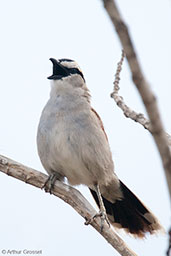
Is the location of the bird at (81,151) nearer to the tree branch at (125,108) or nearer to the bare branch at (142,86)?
the tree branch at (125,108)

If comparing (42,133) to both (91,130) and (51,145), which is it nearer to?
(51,145)

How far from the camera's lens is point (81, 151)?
5469mm

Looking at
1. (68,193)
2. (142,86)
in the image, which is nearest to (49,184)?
(68,193)

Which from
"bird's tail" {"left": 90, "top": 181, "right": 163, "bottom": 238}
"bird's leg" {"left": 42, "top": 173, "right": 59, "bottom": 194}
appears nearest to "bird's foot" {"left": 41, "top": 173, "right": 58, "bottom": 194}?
"bird's leg" {"left": 42, "top": 173, "right": 59, "bottom": 194}

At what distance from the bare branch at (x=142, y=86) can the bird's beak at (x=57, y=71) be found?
14.9ft

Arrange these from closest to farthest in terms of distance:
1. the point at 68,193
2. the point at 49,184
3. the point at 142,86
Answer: the point at 142,86, the point at 68,193, the point at 49,184

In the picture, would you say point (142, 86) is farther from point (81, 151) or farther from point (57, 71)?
point (57, 71)

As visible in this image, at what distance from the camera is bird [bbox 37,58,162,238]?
5461 millimetres

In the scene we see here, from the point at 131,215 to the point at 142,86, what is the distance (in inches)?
193

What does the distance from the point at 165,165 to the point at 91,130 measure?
13.4ft

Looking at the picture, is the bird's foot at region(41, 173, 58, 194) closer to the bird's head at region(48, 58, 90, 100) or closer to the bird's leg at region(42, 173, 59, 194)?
the bird's leg at region(42, 173, 59, 194)

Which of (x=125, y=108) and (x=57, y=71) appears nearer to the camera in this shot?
(x=125, y=108)

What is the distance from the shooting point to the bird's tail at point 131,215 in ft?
20.0

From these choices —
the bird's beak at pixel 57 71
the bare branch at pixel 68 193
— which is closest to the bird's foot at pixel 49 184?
the bare branch at pixel 68 193
